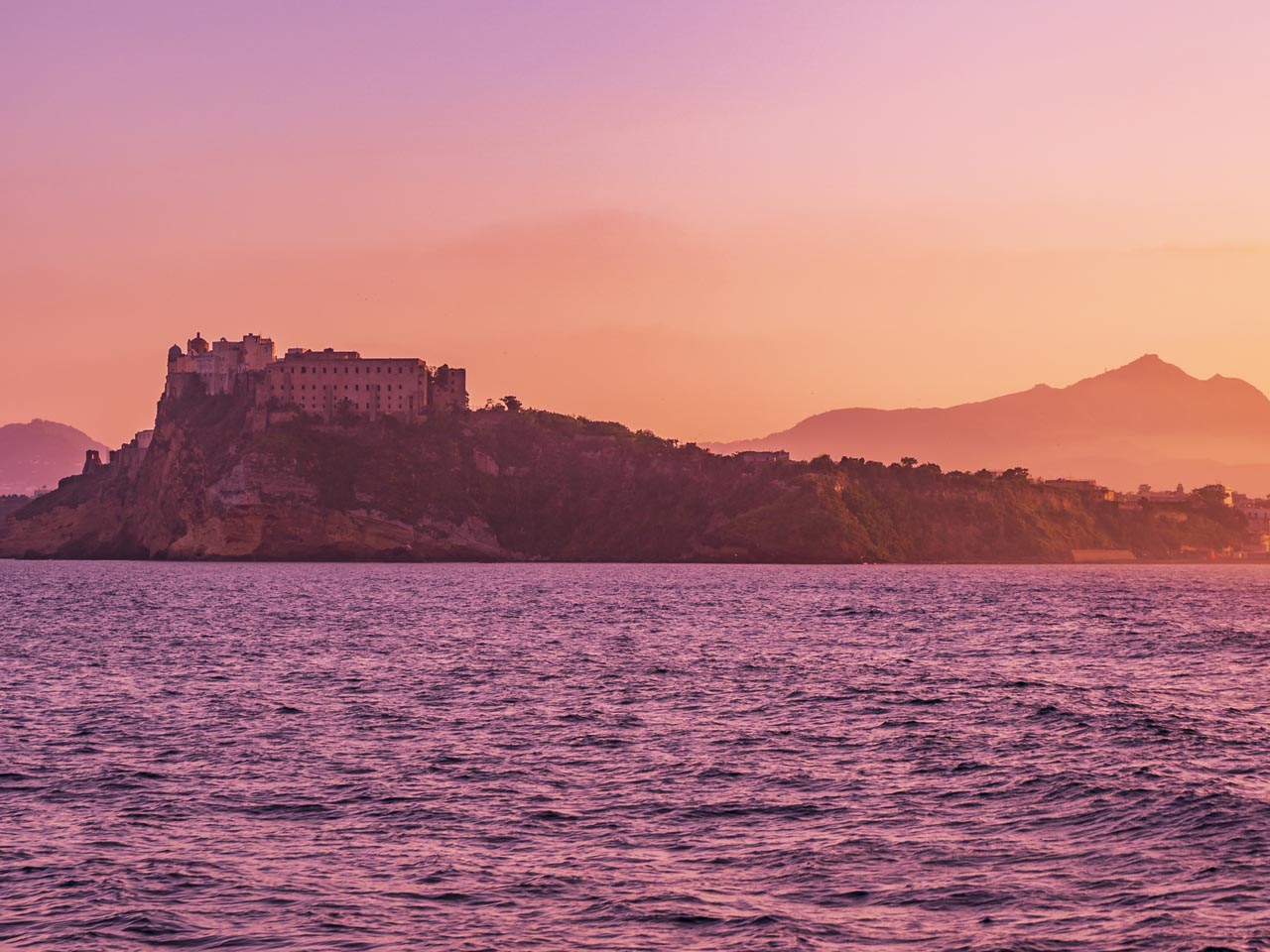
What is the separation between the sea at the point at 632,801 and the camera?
25641 millimetres

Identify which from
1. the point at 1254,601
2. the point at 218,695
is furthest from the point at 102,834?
the point at 1254,601

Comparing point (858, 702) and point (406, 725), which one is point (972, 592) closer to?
point (858, 702)

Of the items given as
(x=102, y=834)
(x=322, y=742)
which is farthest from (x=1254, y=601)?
(x=102, y=834)

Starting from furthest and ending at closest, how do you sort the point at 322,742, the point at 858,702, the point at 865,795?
the point at 858,702
the point at 322,742
the point at 865,795

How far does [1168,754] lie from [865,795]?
1179cm

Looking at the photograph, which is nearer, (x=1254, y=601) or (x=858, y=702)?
(x=858, y=702)

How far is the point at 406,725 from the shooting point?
5038cm

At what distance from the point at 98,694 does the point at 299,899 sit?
38.0 m

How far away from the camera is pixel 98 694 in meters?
61.2

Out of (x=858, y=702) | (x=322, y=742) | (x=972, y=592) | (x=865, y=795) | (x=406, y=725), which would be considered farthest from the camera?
(x=972, y=592)

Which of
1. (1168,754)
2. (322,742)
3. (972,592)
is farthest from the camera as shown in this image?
(972,592)

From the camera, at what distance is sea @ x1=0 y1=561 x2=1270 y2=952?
2564 centimetres

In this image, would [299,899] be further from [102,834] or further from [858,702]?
[858,702]

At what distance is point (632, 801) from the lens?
119 feet
